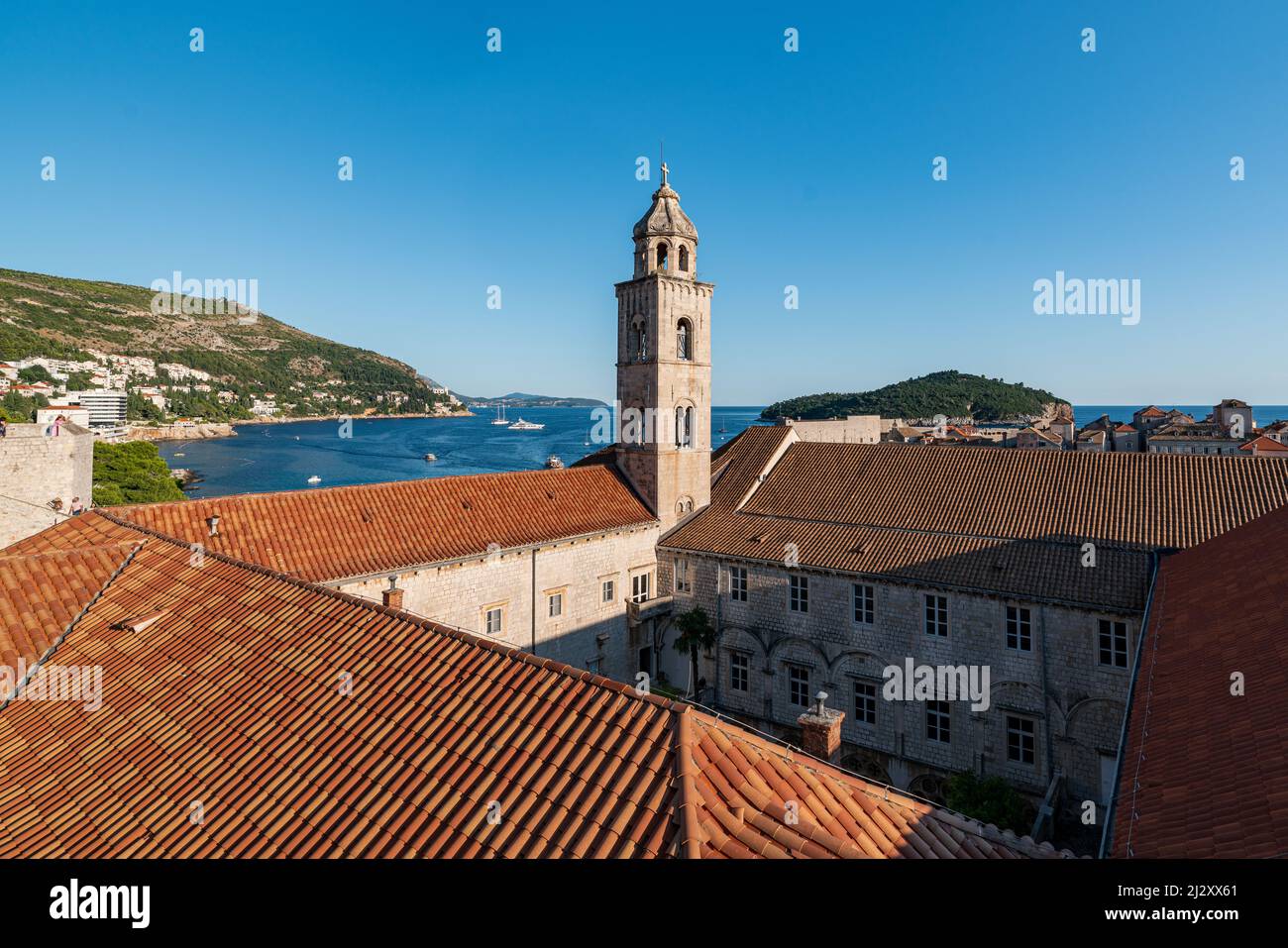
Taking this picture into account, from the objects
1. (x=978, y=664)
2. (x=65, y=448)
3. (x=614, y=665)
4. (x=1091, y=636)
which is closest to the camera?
(x=1091, y=636)

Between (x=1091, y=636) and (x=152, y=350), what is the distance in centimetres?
23008

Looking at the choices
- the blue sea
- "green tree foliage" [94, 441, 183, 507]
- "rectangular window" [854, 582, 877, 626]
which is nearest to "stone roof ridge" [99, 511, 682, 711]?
"rectangular window" [854, 582, 877, 626]

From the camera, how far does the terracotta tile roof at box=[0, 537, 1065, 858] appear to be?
6324 mm

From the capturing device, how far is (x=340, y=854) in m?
6.53

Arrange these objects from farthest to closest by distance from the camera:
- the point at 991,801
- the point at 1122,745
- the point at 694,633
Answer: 1. the point at 694,633
2. the point at 991,801
3. the point at 1122,745

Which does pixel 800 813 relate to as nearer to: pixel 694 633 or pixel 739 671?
pixel 694 633

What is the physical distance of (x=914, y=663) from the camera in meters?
23.9

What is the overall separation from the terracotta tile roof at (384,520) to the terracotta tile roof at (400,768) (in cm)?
943

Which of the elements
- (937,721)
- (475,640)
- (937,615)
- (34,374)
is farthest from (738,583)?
(34,374)

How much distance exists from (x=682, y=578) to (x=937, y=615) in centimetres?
1017

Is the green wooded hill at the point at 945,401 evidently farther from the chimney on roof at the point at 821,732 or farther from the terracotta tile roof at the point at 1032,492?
the chimney on roof at the point at 821,732

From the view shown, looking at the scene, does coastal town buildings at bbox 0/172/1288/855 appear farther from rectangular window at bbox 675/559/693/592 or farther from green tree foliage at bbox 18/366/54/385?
green tree foliage at bbox 18/366/54/385
